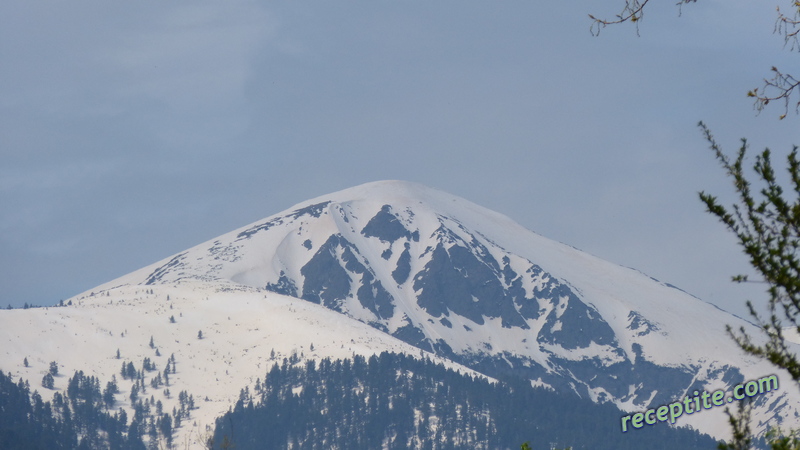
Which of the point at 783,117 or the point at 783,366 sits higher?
the point at 783,117

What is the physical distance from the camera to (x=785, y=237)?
13.5m

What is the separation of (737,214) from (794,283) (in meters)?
1.00

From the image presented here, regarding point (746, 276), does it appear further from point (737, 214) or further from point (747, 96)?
point (747, 96)

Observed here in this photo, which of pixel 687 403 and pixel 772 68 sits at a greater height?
pixel 687 403

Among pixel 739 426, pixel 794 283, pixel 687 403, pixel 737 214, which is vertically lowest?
pixel 739 426

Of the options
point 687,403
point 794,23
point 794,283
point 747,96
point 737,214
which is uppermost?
point 687,403

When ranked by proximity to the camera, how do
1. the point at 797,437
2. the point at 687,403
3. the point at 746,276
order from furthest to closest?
the point at 687,403, the point at 797,437, the point at 746,276

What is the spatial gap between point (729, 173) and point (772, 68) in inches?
64.0

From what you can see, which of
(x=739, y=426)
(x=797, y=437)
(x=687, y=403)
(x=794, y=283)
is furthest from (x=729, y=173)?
(x=687, y=403)

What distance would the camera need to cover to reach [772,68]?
492 inches

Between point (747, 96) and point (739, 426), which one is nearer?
point (747, 96)

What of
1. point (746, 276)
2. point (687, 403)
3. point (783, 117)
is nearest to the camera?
point (783, 117)

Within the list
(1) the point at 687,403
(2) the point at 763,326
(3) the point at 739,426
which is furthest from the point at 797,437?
(1) the point at 687,403

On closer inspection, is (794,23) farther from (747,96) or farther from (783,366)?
(783,366)
